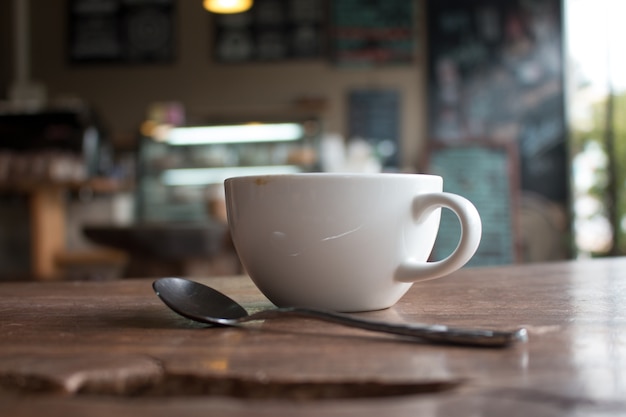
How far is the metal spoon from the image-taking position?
355 millimetres

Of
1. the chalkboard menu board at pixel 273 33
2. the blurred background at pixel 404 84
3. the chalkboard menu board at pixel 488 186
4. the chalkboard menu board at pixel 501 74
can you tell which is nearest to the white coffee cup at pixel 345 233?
the blurred background at pixel 404 84

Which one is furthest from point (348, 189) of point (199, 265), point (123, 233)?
point (199, 265)

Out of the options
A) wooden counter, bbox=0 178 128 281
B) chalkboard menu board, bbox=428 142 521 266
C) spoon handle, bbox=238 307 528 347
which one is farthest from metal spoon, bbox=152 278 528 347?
chalkboard menu board, bbox=428 142 521 266

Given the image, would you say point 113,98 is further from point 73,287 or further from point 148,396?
point 148,396

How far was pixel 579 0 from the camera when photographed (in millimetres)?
4754

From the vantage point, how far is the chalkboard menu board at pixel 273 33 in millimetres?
4773

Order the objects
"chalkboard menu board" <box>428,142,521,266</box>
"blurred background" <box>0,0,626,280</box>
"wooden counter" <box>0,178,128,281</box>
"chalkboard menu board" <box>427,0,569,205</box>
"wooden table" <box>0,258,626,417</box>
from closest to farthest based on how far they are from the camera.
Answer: "wooden table" <box>0,258,626,417</box>, "wooden counter" <box>0,178,128,281</box>, "chalkboard menu board" <box>428,142,521,266</box>, "blurred background" <box>0,0,626,280</box>, "chalkboard menu board" <box>427,0,569,205</box>

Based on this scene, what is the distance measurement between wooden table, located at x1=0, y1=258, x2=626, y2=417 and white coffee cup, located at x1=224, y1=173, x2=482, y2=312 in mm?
34

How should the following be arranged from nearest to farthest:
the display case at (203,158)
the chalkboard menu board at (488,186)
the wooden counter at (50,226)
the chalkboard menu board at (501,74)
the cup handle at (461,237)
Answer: the cup handle at (461,237), the wooden counter at (50,226), the display case at (203,158), the chalkboard menu board at (488,186), the chalkboard menu board at (501,74)

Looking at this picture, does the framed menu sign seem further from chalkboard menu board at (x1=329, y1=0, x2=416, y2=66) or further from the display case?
chalkboard menu board at (x1=329, y1=0, x2=416, y2=66)

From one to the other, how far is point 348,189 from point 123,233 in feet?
5.34

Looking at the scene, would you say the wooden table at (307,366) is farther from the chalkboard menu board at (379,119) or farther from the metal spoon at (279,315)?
the chalkboard menu board at (379,119)

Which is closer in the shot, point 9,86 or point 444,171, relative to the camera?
point 444,171

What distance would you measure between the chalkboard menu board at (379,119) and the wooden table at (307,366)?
4.24 m
